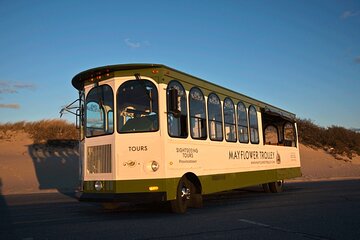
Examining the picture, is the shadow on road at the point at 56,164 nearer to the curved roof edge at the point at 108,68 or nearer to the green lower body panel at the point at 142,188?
the curved roof edge at the point at 108,68

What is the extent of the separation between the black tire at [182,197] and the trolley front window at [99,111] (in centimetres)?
218

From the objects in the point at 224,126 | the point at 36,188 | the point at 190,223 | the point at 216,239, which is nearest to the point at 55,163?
the point at 36,188

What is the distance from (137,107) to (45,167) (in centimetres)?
1809

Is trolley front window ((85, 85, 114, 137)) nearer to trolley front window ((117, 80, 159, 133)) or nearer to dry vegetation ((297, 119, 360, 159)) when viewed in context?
trolley front window ((117, 80, 159, 133))

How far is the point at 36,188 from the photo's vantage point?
67.6ft

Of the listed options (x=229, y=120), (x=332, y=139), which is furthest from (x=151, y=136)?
(x=332, y=139)

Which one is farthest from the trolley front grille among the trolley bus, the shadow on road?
the shadow on road

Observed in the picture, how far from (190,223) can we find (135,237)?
5.49 ft

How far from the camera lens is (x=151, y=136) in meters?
9.17

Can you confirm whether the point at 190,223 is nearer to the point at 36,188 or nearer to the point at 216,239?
the point at 216,239

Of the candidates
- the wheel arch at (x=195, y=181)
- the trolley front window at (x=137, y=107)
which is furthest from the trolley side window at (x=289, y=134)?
the trolley front window at (x=137, y=107)

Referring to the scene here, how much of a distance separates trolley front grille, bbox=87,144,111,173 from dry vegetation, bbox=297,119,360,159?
32.2 metres

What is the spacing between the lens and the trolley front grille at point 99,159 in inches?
371

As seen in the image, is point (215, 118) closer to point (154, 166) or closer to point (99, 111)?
point (154, 166)
